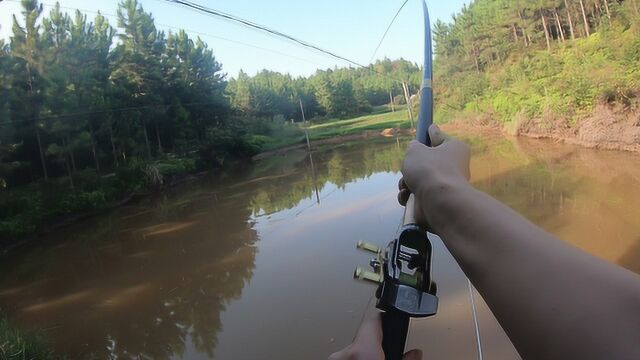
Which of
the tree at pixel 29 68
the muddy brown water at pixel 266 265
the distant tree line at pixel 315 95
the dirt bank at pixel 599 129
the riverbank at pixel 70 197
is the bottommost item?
the muddy brown water at pixel 266 265

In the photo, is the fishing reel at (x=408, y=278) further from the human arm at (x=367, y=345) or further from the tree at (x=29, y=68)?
the tree at (x=29, y=68)

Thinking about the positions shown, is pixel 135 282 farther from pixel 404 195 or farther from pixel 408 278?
pixel 408 278

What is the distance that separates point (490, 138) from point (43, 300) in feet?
63.4

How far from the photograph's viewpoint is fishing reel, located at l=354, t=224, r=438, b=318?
622 mm

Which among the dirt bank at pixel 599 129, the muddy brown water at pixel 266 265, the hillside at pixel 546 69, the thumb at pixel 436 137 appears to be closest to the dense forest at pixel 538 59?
the hillside at pixel 546 69

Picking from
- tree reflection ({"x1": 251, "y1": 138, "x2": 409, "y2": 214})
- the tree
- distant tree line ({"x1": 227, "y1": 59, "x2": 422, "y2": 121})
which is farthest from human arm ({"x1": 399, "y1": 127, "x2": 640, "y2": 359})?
distant tree line ({"x1": 227, "y1": 59, "x2": 422, "y2": 121})

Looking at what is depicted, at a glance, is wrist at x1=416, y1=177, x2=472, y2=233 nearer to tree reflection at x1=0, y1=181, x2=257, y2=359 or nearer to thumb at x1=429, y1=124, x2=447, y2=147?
thumb at x1=429, y1=124, x2=447, y2=147

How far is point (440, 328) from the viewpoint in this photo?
497 centimetres

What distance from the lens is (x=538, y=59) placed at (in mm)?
23703

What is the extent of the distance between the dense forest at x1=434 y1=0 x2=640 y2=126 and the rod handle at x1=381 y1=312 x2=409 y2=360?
15279 mm

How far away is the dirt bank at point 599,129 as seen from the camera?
41.7ft

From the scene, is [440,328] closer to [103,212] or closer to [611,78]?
[611,78]

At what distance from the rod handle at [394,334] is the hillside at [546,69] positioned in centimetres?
1448

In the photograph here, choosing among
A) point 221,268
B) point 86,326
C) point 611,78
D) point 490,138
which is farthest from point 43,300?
point 490,138
